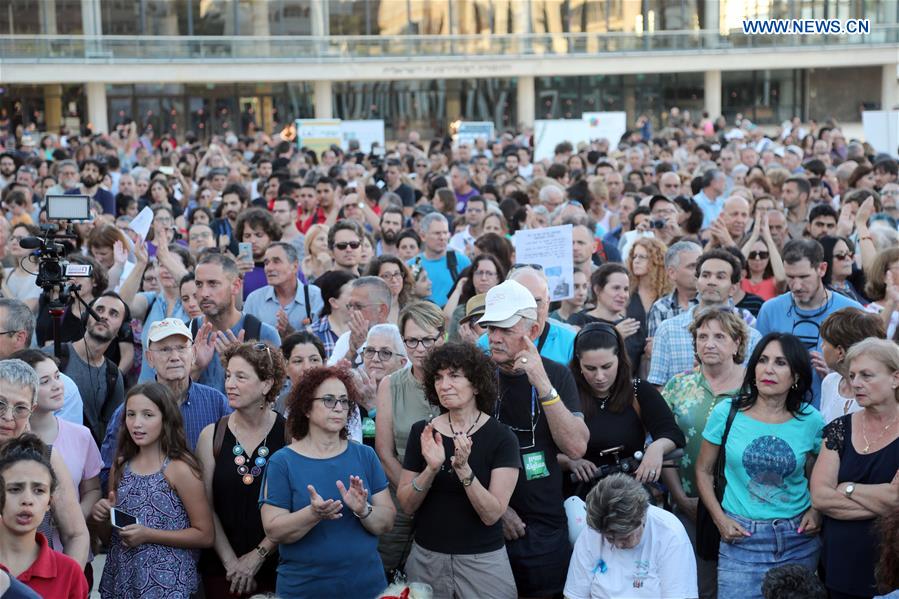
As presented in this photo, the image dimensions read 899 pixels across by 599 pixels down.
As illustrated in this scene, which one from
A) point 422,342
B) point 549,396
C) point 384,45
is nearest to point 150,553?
point 422,342

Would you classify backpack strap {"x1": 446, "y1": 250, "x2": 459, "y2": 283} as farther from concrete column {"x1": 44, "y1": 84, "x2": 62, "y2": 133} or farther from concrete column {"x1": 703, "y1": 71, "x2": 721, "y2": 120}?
concrete column {"x1": 703, "y1": 71, "x2": 721, "y2": 120}

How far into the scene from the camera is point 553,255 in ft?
28.7

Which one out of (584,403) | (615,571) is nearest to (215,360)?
(584,403)

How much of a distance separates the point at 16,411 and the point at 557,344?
295 centimetres

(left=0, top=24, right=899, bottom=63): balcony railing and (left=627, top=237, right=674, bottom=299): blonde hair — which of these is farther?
(left=0, top=24, right=899, bottom=63): balcony railing

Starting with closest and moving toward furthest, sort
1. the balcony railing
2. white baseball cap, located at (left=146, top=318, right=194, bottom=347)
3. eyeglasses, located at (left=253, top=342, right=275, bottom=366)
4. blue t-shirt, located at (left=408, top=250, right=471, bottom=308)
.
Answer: eyeglasses, located at (left=253, top=342, right=275, bottom=366) < white baseball cap, located at (left=146, top=318, right=194, bottom=347) < blue t-shirt, located at (left=408, top=250, right=471, bottom=308) < the balcony railing

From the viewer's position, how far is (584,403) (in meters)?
5.98

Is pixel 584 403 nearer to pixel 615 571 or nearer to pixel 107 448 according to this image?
pixel 615 571

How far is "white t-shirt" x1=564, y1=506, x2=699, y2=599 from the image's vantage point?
5055 millimetres

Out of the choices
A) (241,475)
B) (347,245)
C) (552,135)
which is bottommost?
(241,475)

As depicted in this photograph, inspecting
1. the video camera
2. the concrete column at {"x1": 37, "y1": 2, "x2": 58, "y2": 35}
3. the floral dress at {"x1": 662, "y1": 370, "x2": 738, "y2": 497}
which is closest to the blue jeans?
the floral dress at {"x1": 662, "y1": 370, "x2": 738, "y2": 497}

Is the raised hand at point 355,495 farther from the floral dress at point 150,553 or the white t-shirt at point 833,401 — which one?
the white t-shirt at point 833,401

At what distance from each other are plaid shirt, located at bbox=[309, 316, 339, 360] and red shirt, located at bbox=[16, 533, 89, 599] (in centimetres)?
305

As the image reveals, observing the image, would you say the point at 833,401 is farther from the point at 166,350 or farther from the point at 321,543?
the point at 166,350
